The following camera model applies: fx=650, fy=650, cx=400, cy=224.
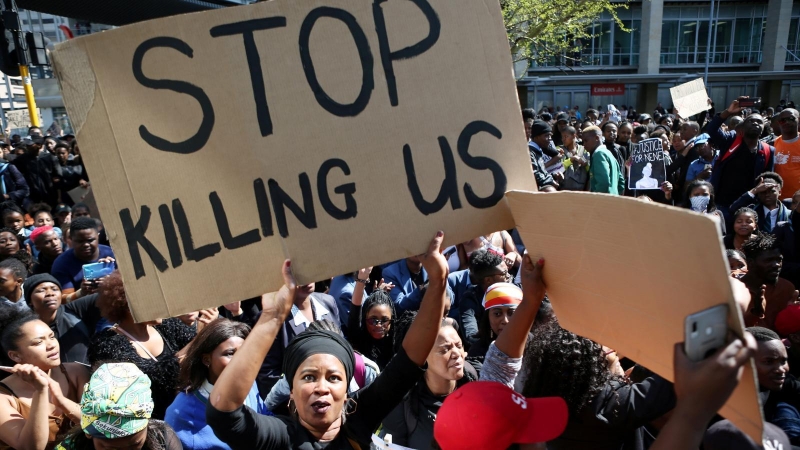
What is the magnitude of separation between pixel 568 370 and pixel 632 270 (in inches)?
38.5

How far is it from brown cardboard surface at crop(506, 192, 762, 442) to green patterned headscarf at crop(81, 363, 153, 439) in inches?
63.5

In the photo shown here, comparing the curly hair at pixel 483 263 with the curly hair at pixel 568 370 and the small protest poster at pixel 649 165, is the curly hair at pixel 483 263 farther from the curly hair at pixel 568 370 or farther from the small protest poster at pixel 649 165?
the small protest poster at pixel 649 165

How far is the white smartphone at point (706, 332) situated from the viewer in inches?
51.6

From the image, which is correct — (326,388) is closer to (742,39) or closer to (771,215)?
(771,215)

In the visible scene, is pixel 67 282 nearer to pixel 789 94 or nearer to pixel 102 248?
pixel 102 248

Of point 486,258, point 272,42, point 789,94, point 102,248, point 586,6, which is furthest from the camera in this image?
point 789,94

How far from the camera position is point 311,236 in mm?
2021

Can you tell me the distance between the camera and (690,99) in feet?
36.7

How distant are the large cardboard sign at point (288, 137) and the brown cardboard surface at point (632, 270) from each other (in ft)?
0.90

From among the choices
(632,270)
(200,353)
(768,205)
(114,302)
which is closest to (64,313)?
(114,302)

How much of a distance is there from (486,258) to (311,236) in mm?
2771

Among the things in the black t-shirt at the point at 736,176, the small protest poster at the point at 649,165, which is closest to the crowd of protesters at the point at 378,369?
the black t-shirt at the point at 736,176

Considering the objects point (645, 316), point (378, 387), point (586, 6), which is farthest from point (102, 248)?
point (586, 6)

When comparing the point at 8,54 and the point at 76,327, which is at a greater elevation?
the point at 8,54
